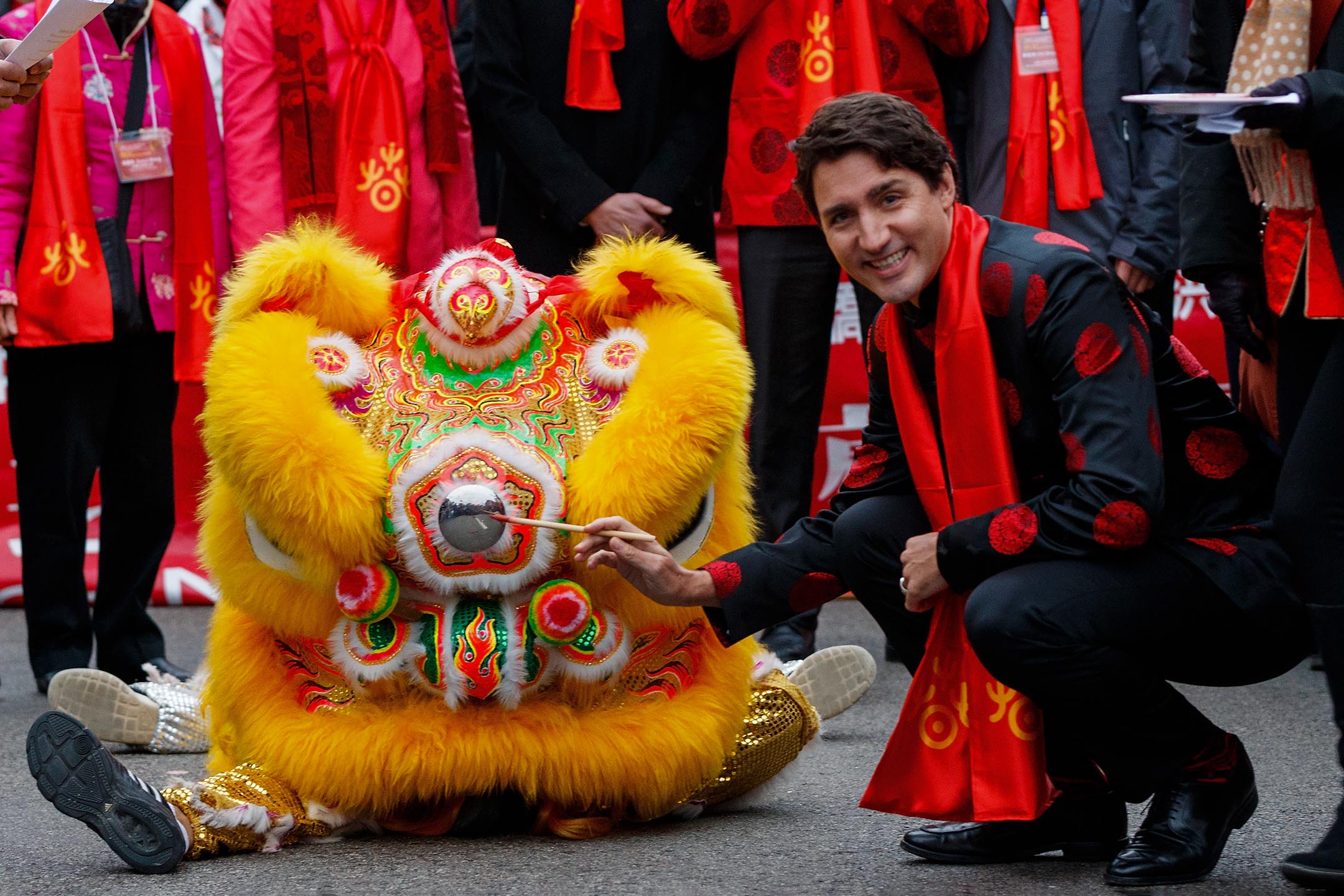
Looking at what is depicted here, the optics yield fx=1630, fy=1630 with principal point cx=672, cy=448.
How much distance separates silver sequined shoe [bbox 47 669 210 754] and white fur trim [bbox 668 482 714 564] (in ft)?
3.47

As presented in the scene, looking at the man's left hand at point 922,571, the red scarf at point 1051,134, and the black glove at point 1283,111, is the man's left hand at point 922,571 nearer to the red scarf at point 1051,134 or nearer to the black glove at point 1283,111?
the black glove at point 1283,111

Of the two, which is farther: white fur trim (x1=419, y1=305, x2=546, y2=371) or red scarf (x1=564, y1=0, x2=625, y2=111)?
red scarf (x1=564, y1=0, x2=625, y2=111)

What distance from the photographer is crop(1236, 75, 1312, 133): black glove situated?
2.01 meters

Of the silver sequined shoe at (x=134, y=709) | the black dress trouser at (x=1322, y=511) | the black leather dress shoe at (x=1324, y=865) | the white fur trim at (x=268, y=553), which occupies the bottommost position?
the silver sequined shoe at (x=134, y=709)

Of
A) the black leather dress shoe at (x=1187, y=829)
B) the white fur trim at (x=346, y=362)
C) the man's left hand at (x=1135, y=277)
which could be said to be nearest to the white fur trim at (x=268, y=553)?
the white fur trim at (x=346, y=362)

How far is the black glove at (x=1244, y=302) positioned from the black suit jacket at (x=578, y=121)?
1.60 m

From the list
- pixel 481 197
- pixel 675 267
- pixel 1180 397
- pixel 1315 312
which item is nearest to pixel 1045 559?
pixel 1180 397

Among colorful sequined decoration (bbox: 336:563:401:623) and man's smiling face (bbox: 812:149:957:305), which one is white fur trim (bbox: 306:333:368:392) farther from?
man's smiling face (bbox: 812:149:957:305)

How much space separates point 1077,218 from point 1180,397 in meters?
1.54

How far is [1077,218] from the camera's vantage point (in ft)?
12.1

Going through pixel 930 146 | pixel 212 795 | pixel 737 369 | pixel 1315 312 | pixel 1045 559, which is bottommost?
pixel 212 795

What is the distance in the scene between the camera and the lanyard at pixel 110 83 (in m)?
3.73

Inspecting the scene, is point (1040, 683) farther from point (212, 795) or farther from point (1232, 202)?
point (212, 795)

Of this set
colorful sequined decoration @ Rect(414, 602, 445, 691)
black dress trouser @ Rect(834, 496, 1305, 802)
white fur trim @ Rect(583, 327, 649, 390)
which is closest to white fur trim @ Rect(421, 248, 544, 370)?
white fur trim @ Rect(583, 327, 649, 390)
